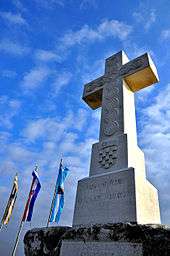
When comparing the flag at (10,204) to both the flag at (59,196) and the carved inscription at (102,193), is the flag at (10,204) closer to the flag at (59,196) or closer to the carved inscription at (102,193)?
the flag at (59,196)

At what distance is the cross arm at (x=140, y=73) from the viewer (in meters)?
5.33

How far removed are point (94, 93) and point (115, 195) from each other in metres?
3.16

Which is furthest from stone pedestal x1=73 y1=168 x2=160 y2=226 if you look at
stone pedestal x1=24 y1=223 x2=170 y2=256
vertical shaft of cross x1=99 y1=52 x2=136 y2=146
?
vertical shaft of cross x1=99 y1=52 x2=136 y2=146

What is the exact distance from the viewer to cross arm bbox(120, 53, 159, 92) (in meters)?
5.33

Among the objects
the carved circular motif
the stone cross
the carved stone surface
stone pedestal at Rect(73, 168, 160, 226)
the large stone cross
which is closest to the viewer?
stone pedestal at Rect(73, 168, 160, 226)

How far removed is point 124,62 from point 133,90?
83 cm

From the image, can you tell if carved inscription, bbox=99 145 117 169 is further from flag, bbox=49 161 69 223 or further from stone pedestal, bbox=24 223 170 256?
flag, bbox=49 161 69 223

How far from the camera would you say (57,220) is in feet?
36.5

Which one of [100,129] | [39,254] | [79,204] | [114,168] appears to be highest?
[100,129]

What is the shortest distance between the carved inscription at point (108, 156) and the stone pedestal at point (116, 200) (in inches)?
12.2

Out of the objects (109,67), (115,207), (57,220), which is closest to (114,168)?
(115,207)

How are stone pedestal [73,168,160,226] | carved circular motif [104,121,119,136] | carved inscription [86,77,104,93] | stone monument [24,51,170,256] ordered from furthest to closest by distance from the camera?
carved inscription [86,77,104,93]
carved circular motif [104,121,119,136]
stone pedestal [73,168,160,226]
stone monument [24,51,170,256]

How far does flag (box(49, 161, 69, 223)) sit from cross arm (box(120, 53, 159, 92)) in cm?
758

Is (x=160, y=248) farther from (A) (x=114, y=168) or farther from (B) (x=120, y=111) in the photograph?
(B) (x=120, y=111)
